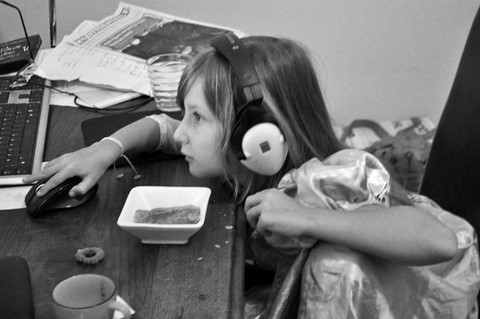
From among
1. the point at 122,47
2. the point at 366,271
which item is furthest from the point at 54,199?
the point at 122,47

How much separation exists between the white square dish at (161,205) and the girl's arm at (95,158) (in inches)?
4.1

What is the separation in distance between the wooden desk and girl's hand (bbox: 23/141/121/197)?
34mm

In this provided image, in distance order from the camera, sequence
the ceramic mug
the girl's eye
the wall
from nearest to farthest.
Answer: the ceramic mug < the girl's eye < the wall

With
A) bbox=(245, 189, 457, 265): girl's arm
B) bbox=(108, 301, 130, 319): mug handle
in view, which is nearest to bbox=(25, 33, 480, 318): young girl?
bbox=(245, 189, 457, 265): girl's arm

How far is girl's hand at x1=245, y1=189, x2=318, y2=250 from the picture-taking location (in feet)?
3.09

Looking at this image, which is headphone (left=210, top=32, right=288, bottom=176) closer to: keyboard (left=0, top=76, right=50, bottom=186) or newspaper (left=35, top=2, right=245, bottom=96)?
keyboard (left=0, top=76, right=50, bottom=186)

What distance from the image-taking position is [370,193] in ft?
3.23

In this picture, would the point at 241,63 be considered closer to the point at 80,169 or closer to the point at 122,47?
the point at 80,169

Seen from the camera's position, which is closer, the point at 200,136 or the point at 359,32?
the point at 200,136

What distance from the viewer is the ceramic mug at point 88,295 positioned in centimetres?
73

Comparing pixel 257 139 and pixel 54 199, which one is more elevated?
pixel 257 139

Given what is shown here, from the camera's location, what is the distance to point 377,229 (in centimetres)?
92

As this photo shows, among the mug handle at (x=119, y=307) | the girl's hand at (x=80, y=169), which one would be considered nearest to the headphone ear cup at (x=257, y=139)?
the girl's hand at (x=80, y=169)

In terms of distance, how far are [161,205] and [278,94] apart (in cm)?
26
